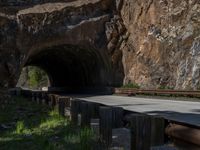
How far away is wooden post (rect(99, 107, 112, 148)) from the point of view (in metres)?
6.60

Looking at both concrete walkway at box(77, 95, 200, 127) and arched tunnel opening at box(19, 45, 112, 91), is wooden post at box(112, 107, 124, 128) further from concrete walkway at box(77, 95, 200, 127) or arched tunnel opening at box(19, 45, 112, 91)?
arched tunnel opening at box(19, 45, 112, 91)

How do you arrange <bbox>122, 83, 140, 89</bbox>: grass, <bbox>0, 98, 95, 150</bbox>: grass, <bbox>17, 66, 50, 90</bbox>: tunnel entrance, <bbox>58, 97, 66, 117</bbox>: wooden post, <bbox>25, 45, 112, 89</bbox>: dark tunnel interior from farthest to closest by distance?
<bbox>17, 66, 50, 90</bbox>: tunnel entrance, <bbox>25, 45, 112, 89</bbox>: dark tunnel interior, <bbox>122, 83, 140, 89</bbox>: grass, <bbox>58, 97, 66, 117</bbox>: wooden post, <bbox>0, 98, 95, 150</bbox>: grass

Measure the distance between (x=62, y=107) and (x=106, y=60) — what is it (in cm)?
1840

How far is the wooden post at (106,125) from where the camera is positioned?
6598mm

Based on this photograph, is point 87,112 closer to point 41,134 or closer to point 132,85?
point 41,134

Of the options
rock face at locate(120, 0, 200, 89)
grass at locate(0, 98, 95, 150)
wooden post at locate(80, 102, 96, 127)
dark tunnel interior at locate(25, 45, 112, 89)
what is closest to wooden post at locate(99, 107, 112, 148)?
grass at locate(0, 98, 95, 150)

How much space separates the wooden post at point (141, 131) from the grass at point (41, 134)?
9.03ft

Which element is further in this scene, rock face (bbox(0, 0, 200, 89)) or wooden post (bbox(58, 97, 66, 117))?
rock face (bbox(0, 0, 200, 89))

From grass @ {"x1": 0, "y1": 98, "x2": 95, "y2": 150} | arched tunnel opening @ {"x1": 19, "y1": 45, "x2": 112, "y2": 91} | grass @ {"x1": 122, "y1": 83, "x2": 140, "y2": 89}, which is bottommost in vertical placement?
grass @ {"x1": 0, "y1": 98, "x2": 95, "y2": 150}

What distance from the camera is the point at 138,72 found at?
2888 centimetres

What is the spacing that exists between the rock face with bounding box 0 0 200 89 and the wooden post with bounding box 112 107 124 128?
18.1m

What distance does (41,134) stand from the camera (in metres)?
10.4

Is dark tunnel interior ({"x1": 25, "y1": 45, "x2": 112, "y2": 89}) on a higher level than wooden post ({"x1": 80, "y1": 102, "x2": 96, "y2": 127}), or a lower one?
higher

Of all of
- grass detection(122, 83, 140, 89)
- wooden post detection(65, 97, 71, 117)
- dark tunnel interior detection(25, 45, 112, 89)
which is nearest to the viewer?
wooden post detection(65, 97, 71, 117)
